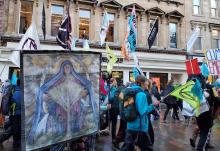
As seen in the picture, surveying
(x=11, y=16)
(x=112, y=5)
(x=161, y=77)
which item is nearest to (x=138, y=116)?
(x=11, y=16)

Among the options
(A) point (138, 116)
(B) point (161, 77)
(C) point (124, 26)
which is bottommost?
(A) point (138, 116)

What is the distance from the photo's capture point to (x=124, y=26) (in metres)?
23.4

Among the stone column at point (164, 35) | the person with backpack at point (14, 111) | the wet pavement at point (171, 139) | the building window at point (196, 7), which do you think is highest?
the building window at point (196, 7)

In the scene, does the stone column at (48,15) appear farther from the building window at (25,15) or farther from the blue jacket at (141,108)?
the blue jacket at (141,108)

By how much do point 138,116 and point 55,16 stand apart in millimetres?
17141

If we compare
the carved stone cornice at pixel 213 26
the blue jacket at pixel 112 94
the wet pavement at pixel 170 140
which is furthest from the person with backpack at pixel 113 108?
the carved stone cornice at pixel 213 26

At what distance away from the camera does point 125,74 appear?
76.5ft

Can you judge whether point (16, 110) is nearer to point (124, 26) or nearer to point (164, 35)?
point (124, 26)

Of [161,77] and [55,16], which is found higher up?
[55,16]

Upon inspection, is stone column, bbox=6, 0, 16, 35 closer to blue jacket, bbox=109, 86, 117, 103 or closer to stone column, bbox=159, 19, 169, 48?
stone column, bbox=159, 19, 169, 48

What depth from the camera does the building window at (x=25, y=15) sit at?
20.2 m

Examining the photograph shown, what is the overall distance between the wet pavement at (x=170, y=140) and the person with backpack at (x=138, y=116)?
6.96 feet

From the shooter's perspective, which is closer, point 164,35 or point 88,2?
point 88,2

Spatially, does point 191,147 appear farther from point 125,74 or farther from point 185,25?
point 185,25
